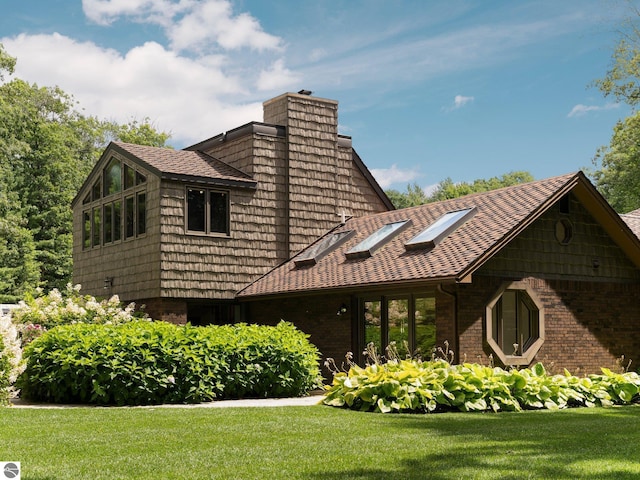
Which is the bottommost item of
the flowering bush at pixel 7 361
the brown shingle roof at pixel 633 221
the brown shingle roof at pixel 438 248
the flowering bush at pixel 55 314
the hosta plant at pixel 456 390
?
the hosta plant at pixel 456 390

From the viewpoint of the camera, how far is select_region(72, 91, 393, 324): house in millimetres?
20031

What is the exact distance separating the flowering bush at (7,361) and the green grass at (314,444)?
1.33 meters

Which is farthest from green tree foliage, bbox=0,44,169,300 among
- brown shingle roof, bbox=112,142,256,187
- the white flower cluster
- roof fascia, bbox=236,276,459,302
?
roof fascia, bbox=236,276,459,302

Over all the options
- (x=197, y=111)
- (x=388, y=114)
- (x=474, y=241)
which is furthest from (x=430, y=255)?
(x=197, y=111)

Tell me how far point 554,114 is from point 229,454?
36016 mm

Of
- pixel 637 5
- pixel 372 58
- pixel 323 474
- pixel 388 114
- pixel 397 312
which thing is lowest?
pixel 323 474

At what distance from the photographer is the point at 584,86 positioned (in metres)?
34.5

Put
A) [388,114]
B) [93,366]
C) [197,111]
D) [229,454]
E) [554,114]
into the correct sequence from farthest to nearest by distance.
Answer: [197,111] → [554,114] → [388,114] → [93,366] → [229,454]

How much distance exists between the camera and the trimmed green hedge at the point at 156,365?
541 inches

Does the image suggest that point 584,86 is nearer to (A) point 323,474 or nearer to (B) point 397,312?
(B) point 397,312

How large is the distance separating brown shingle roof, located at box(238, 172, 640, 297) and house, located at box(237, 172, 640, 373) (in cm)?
4

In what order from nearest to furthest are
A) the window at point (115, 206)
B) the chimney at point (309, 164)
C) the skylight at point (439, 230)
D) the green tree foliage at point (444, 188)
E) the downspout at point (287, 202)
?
the skylight at point (439, 230) < the window at point (115, 206) < the downspout at point (287, 202) < the chimney at point (309, 164) < the green tree foliage at point (444, 188)

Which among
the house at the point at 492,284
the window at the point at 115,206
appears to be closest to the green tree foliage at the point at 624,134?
the house at the point at 492,284

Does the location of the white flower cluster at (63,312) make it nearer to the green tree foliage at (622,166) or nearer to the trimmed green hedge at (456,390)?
the trimmed green hedge at (456,390)
